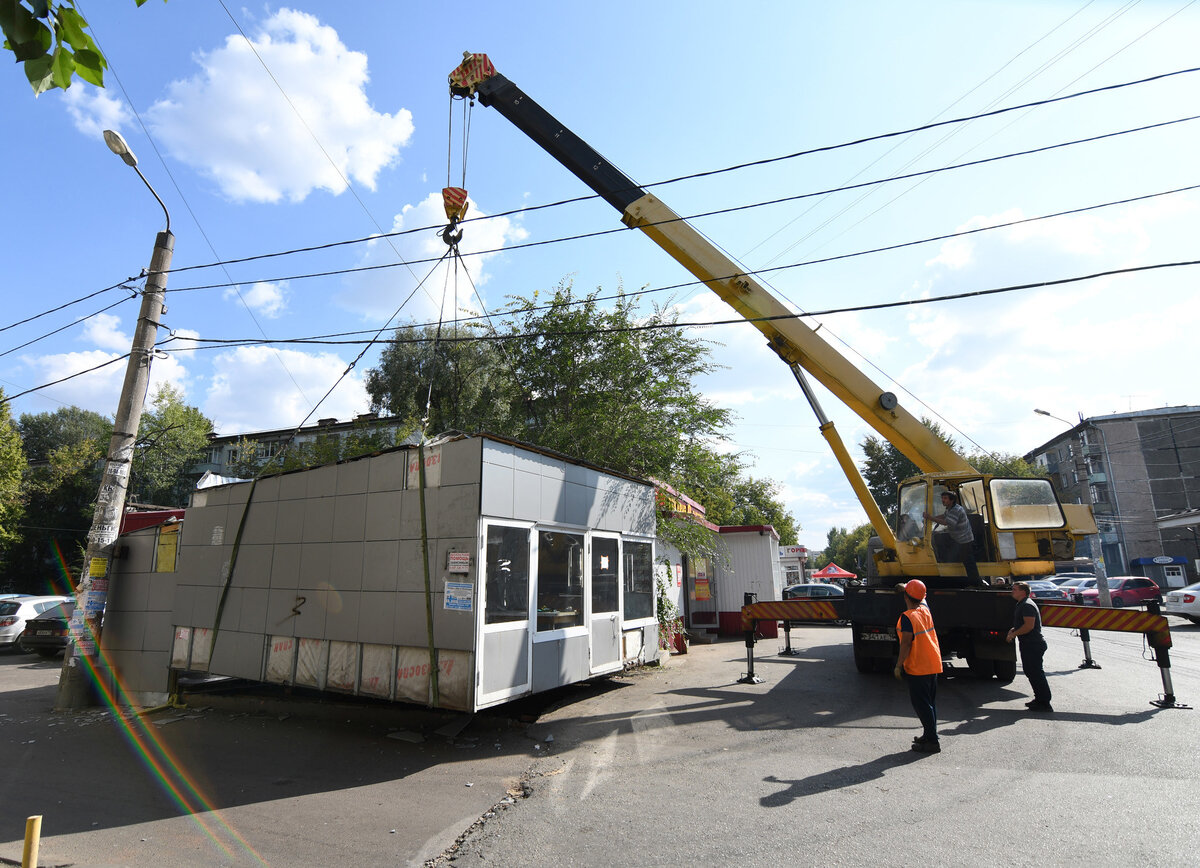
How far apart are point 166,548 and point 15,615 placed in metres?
9.66

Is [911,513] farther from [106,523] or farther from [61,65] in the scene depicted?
[106,523]

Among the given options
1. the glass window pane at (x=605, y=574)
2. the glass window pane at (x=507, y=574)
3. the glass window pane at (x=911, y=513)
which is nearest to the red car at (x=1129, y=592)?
the glass window pane at (x=911, y=513)

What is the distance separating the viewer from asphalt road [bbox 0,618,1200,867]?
14.3ft

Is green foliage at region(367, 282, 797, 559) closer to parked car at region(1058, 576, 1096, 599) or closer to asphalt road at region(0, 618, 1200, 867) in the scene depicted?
asphalt road at region(0, 618, 1200, 867)

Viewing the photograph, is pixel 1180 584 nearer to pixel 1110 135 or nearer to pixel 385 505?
pixel 1110 135

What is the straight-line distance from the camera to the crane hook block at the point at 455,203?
398 inches

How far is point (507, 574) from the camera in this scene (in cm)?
769

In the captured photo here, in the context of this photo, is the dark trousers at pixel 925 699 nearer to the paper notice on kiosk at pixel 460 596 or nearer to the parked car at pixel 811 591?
the paper notice on kiosk at pixel 460 596

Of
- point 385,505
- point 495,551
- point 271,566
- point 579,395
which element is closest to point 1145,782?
point 495,551

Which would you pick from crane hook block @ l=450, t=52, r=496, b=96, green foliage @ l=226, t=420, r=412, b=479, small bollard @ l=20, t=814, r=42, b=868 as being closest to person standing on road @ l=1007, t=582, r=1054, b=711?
small bollard @ l=20, t=814, r=42, b=868

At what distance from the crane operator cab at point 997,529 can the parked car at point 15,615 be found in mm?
20333

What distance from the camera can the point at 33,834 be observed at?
11.2 feet

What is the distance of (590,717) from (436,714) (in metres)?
2.12

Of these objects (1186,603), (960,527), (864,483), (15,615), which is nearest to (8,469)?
(15,615)
